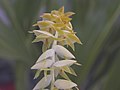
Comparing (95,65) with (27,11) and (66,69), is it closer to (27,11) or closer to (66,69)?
(27,11)

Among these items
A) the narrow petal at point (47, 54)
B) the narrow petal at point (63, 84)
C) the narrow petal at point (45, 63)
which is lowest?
the narrow petal at point (63, 84)

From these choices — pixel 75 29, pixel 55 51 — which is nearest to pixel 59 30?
pixel 55 51

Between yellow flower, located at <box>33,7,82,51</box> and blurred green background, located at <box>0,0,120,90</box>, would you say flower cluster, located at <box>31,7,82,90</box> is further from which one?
blurred green background, located at <box>0,0,120,90</box>

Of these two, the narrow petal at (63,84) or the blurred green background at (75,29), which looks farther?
the blurred green background at (75,29)

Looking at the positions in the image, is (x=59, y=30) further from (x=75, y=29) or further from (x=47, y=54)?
(x=75, y=29)

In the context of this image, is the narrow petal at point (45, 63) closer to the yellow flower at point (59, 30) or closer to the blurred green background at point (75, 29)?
the yellow flower at point (59, 30)

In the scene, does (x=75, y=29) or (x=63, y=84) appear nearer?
(x=63, y=84)

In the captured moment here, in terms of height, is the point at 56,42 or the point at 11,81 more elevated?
the point at 56,42

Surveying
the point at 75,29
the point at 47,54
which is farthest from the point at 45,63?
the point at 75,29

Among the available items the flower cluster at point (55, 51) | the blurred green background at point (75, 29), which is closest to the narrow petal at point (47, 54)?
the flower cluster at point (55, 51)

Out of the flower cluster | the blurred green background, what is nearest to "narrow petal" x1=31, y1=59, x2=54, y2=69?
the flower cluster

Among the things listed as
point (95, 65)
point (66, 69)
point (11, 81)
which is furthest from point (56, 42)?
point (11, 81)
